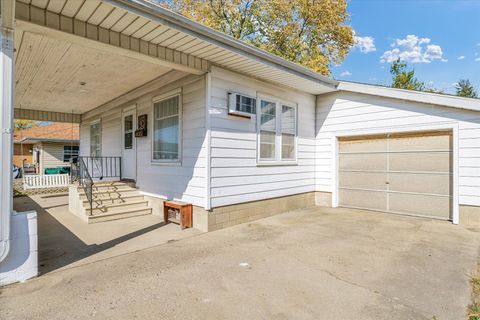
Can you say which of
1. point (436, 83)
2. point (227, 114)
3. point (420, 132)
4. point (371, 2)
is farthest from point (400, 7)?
point (227, 114)

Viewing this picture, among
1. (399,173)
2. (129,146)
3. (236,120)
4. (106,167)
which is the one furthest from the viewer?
(106,167)

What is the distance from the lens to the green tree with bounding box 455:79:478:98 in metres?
22.4

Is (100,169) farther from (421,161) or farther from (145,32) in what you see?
(421,161)


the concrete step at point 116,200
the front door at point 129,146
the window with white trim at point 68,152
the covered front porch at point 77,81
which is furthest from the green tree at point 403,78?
the window with white trim at point 68,152

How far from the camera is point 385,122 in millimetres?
6723

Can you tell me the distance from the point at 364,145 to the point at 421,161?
1.37m

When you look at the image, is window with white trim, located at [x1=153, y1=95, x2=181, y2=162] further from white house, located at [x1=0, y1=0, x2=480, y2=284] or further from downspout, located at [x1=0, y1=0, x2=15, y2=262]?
downspout, located at [x1=0, y1=0, x2=15, y2=262]

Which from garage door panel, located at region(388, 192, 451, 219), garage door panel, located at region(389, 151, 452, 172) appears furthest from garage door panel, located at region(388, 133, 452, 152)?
garage door panel, located at region(388, 192, 451, 219)

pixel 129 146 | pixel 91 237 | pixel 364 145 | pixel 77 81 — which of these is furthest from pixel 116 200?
pixel 364 145

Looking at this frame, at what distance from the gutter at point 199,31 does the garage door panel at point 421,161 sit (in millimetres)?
3128

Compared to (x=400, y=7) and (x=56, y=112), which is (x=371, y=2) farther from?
(x=56, y=112)

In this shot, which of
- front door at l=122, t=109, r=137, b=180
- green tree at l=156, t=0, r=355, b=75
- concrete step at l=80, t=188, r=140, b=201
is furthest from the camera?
green tree at l=156, t=0, r=355, b=75

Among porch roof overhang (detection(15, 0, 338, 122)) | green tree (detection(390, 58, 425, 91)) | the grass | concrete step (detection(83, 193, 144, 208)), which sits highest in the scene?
green tree (detection(390, 58, 425, 91))

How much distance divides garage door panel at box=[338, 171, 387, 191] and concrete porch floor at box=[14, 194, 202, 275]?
179 inches
